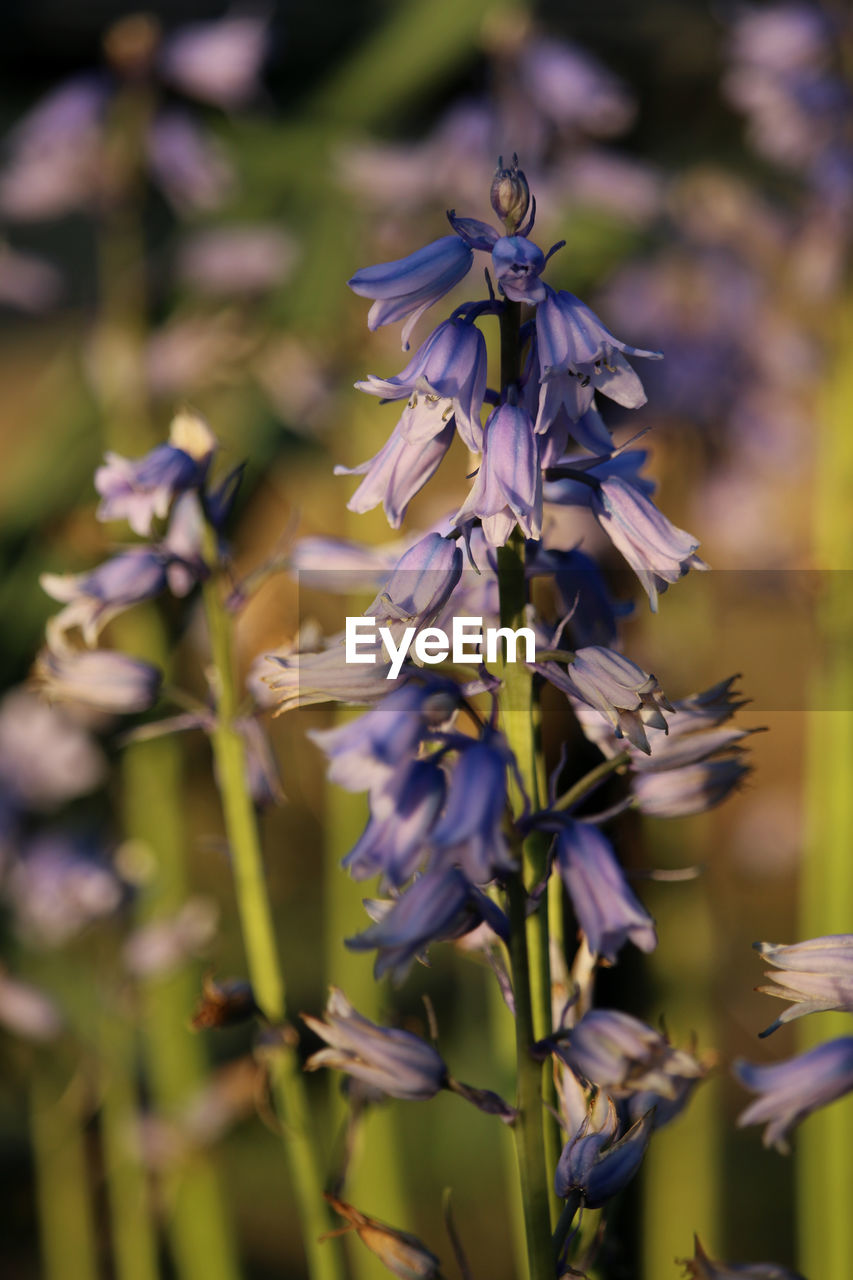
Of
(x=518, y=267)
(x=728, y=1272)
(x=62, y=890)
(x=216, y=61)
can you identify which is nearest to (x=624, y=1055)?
(x=728, y=1272)

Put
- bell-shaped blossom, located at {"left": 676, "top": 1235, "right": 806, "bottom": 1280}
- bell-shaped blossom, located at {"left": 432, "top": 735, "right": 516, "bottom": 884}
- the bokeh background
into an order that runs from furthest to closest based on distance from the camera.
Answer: the bokeh background
bell-shaped blossom, located at {"left": 676, "top": 1235, "right": 806, "bottom": 1280}
bell-shaped blossom, located at {"left": 432, "top": 735, "right": 516, "bottom": 884}

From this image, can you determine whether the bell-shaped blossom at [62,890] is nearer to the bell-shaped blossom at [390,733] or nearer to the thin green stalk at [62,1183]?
the thin green stalk at [62,1183]

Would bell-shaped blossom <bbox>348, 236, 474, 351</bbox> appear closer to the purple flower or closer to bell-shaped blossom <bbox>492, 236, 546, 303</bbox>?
bell-shaped blossom <bbox>492, 236, 546, 303</bbox>

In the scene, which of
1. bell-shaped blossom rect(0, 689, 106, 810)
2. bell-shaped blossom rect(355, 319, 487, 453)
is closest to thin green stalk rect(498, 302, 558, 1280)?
bell-shaped blossom rect(355, 319, 487, 453)

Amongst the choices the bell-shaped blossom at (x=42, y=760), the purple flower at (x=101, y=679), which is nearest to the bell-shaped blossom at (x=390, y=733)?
the purple flower at (x=101, y=679)

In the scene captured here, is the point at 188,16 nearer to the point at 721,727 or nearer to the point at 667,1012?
the point at 667,1012

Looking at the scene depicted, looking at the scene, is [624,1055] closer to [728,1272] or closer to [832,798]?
[728,1272]

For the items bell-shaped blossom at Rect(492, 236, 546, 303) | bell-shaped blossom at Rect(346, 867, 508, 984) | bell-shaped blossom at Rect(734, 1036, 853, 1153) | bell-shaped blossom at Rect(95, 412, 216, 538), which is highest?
bell-shaped blossom at Rect(492, 236, 546, 303)
